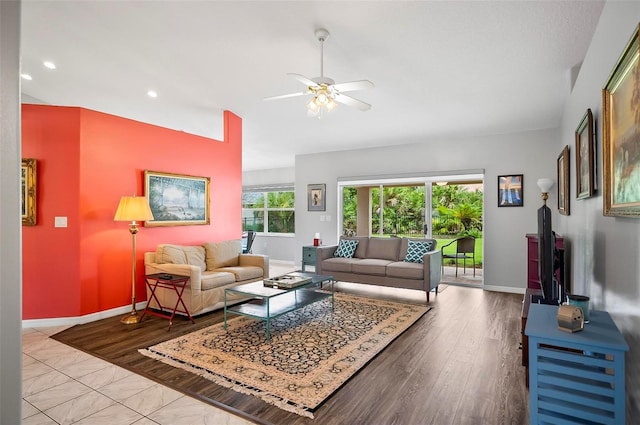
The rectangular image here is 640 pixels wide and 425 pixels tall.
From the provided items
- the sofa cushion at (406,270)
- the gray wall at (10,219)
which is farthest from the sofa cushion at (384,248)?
the gray wall at (10,219)

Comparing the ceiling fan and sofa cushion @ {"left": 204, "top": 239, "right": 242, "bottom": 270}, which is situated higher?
the ceiling fan

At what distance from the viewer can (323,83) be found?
297 centimetres

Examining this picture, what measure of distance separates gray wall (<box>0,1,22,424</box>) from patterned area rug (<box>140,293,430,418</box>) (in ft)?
5.22

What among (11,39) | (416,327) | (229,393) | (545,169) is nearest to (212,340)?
(229,393)

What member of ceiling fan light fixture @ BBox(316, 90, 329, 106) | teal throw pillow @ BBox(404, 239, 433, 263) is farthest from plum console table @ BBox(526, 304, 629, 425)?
teal throw pillow @ BBox(404, 239, 433, 263)

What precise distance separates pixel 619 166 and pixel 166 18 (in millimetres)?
3612

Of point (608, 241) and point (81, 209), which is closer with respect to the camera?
point (608, 241)

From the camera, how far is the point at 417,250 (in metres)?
5.37

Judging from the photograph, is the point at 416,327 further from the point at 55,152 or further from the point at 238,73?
the point at 55,152

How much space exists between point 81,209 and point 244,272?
2.07m

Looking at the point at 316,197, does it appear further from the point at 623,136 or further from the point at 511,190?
the point at 623,136

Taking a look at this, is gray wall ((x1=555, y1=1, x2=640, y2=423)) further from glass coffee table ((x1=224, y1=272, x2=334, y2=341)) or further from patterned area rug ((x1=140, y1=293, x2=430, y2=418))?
glass coffee table ((x1=224, y1=272, x2=334, y2=341))

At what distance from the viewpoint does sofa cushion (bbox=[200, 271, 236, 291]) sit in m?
4.11

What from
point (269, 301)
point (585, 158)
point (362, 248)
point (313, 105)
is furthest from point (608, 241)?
point (362, 248)
